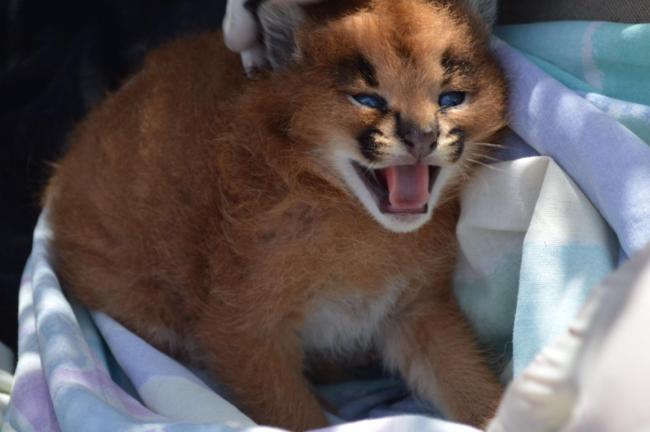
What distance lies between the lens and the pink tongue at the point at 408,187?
2006 mm

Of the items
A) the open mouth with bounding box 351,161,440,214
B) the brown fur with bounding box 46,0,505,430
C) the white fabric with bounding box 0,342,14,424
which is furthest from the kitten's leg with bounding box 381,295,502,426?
the white fabric with bounding box 0,342,14,424

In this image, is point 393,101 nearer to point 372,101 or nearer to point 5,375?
point 372,101

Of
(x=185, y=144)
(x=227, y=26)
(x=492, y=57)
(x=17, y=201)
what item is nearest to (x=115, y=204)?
(x=185, y=144)

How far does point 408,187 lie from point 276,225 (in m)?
0.37

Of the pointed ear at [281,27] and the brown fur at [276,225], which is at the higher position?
the pointed ear at [281,27]

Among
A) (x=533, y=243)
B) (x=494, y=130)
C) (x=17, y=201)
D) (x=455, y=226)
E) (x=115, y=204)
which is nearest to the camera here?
(x=533, y=243)

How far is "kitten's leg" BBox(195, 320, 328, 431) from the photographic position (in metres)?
2.22

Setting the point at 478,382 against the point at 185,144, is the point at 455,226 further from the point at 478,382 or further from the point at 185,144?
the point at 185,144

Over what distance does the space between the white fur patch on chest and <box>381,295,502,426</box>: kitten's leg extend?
8cm

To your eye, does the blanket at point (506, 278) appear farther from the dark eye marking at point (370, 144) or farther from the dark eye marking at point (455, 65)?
the dark eye marking at point (370, 144)

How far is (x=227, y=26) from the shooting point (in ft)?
7.17

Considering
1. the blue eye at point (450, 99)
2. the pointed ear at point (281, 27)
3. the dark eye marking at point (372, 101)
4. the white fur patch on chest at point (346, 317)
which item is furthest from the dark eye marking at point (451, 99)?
the white fur patch on chest at point (346, 317)

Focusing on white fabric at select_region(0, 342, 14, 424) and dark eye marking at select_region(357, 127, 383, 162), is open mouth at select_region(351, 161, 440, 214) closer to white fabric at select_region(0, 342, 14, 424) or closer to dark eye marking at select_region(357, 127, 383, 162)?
dark eye marking at select_region(357, 127, 383, 162)

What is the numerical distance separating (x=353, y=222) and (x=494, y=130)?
42cm
